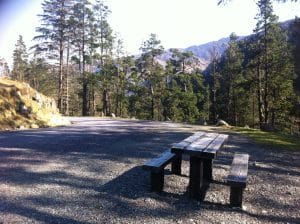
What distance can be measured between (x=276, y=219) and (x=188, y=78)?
4014cm

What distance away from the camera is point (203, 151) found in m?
4.46

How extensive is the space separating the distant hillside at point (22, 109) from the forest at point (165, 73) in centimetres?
1318

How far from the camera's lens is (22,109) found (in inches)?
534

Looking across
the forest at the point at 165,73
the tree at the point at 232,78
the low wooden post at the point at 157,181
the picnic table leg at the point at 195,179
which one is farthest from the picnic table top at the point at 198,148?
the tree at the point at 232,78

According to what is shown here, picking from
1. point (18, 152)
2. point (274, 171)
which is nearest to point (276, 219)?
point (274, 171)

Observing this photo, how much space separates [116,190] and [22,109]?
10.3 metres

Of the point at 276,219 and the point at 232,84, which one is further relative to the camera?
the point at 232,84

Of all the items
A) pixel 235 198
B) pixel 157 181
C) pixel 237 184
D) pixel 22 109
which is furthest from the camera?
pixel 22 109

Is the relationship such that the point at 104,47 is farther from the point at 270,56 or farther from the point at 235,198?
the point at 235,198

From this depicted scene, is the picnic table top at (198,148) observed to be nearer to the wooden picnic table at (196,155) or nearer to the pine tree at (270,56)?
the wooden picnic table at (196,155)

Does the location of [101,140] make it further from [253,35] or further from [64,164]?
[253,35]

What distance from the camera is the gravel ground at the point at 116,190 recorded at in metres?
3.85

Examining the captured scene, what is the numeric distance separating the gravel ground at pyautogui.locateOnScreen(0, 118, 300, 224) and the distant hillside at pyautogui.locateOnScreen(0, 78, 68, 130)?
512cm

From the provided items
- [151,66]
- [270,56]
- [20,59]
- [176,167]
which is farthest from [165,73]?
[176,167]
